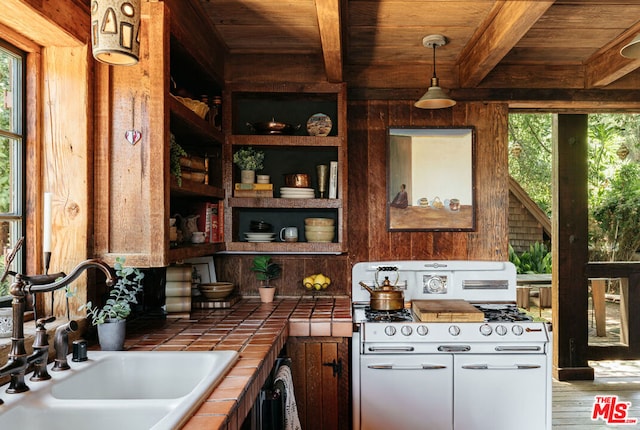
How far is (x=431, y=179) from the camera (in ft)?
11.2

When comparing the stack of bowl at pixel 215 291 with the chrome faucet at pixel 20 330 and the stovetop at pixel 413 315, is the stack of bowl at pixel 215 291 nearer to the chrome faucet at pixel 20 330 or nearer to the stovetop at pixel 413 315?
the stovetop at pixel 413 315

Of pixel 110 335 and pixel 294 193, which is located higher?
pixel 294 193

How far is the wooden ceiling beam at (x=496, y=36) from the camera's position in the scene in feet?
7.24

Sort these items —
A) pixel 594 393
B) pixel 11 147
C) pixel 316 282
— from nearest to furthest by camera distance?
pixel 11 147, pixel 316 282, pixel 594 393

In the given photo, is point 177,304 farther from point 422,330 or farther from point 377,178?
point 377,178

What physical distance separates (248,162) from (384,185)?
926 millimetres

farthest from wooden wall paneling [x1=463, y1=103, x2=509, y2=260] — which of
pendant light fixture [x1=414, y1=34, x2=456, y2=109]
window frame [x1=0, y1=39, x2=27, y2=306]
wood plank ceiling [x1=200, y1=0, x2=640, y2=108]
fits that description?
window frame [x1=0, y1=39, x2=27, y2=306]

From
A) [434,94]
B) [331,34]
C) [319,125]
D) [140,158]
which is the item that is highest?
[331,34]

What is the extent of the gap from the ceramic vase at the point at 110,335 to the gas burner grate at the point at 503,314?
74.5 inches

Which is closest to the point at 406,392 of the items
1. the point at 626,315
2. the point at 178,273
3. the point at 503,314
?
the point at 503,314

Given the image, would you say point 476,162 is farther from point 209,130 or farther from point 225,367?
point 225,367

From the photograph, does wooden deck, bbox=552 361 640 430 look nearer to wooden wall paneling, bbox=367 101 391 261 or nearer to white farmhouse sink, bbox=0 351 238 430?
wooden wall paneling, bbox=367 101 391 261

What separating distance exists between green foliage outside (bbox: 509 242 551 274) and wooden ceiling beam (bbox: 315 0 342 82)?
5565 millimetres

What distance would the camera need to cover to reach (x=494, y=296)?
10.9ft
